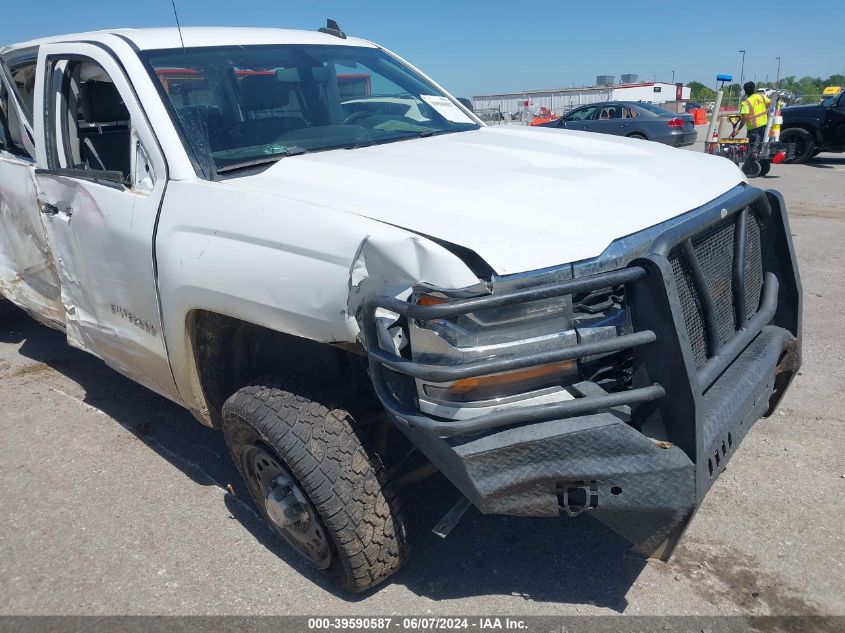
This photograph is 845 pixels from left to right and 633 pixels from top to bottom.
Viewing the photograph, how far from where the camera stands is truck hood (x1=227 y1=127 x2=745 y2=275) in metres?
2.09

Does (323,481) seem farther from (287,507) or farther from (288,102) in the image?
(288,102)

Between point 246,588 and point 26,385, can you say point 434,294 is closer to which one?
point 246,588

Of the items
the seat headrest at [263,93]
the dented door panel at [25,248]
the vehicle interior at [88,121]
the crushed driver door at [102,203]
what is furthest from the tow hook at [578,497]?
the dented door panel at [25,248]

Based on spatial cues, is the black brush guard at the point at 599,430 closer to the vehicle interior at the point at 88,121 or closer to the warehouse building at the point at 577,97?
the vehicle interior at the point at 88,121

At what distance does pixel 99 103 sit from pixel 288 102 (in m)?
1.02

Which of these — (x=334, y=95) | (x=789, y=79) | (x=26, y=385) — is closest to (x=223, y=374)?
(x=334, y=95)

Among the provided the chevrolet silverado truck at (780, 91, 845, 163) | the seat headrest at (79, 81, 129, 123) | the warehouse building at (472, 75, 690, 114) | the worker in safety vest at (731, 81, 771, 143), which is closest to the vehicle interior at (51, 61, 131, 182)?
the seat headrest at (79, 81, 129, 123)

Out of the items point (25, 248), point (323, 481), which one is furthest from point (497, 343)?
point (25, 248)

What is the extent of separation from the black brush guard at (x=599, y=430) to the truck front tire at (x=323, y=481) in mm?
362

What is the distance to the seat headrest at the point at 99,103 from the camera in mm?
3465

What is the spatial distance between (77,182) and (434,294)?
2.16m

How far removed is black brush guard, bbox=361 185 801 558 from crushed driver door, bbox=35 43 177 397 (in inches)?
51.5

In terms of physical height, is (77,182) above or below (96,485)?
above

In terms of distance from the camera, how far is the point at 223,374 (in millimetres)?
2938
